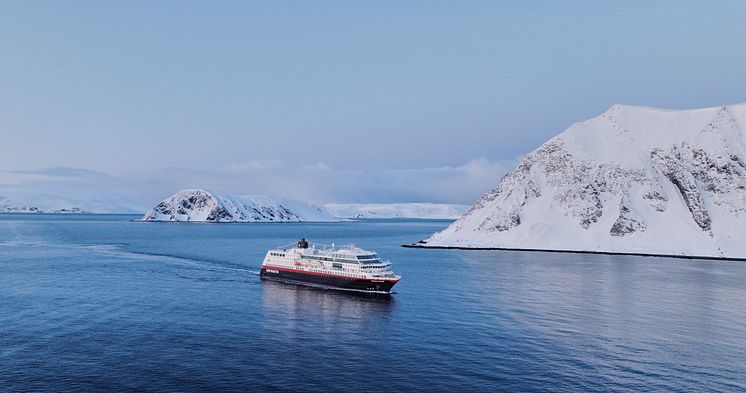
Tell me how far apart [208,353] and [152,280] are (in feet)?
174

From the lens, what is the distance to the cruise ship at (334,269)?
8488 centimetres

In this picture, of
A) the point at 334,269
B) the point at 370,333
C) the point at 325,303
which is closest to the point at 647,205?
the point at 334,269

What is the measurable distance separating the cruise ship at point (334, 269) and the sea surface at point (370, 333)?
2.58 meters

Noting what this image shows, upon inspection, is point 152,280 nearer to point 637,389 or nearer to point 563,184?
point 637,389

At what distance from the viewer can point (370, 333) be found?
187 ft

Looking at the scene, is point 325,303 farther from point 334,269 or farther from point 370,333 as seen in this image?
point 370,333

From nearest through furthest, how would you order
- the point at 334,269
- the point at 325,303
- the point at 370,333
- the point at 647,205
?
the point at 370,333 → the point at 325,303 → the point at 334,269 → the point at 647,205

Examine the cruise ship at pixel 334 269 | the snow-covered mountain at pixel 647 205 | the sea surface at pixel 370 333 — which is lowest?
the sea surface at pixel 370 333

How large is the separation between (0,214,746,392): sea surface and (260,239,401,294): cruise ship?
102 inches

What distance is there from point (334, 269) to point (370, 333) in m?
33.5

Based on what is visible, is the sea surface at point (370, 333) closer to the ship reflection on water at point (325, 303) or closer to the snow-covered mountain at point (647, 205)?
the ship reflection on water at point (325, 303)

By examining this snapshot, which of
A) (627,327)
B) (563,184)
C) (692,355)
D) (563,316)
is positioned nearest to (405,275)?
(563,316)

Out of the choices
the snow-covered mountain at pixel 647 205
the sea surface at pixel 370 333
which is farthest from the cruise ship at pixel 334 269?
the snow-covered mountain at pixel 647 205

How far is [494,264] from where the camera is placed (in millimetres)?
130375
